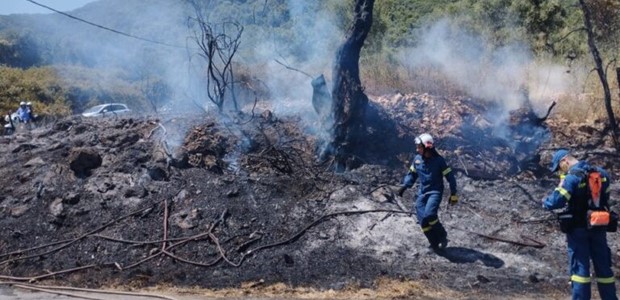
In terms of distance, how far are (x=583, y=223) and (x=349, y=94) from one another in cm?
595

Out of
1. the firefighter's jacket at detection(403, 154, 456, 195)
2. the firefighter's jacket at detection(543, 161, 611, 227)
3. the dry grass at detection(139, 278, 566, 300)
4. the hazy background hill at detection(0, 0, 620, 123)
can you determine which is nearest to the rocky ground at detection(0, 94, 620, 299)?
the dry grass at detection(139, 278, 566, 300)

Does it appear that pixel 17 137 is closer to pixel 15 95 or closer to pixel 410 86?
pixel 410 86

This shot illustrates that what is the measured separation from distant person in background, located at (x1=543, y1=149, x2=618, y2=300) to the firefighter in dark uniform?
210cm

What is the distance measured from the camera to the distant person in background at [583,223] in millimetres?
5793

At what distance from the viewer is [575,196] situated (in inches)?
230

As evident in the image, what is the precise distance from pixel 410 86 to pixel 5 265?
35.7ft

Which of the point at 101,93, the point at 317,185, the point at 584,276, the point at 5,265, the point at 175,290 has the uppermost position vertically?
the point at 584,276

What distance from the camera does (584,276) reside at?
5797 mm

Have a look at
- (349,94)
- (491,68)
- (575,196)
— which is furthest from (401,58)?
(575,196)

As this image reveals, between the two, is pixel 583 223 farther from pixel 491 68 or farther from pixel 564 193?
pixel 491 68

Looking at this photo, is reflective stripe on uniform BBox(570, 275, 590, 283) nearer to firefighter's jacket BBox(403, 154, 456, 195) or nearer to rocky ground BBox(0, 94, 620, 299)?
rocky ground BBox(0, 94, 620, 299)

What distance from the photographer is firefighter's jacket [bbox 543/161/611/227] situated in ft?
19.0

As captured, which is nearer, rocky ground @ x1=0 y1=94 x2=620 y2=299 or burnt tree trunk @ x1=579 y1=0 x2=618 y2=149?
rocky ground @ x1=0 y1=94 x2=620 y2=299

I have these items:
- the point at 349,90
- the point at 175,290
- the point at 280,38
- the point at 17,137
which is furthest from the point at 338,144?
the point at 280,38
